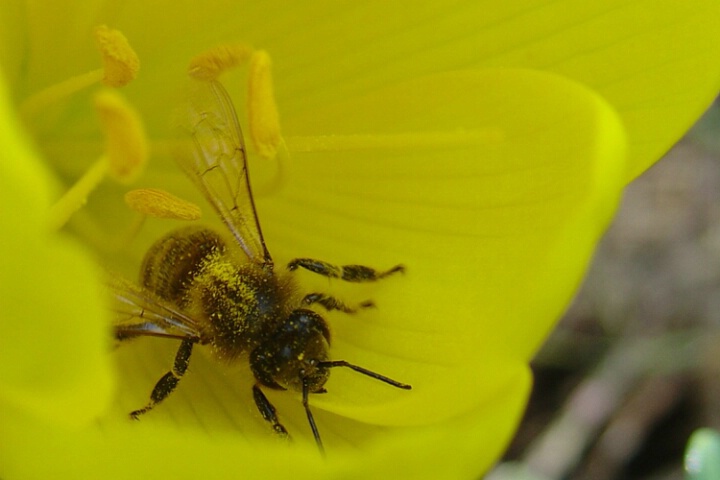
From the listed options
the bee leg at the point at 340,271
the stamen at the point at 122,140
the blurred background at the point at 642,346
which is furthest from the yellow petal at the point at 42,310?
the blurred background at the point at 642,346

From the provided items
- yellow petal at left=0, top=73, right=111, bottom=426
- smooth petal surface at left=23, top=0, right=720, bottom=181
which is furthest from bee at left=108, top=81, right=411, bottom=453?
yellow petal at left=0, top=73, right=111, bottom=426

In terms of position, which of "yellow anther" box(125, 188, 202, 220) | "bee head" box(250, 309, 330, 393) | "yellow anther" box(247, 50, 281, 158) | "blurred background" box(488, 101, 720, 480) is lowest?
"blurred background" box(488, 101, 720, 480)

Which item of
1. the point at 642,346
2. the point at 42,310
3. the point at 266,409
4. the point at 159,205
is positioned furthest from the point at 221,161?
the point at 642,346

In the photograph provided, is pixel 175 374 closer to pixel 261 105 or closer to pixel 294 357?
pixel 294 357

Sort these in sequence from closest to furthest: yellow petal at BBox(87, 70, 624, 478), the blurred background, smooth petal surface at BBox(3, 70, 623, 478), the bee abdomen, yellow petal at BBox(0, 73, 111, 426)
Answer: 1. yellow petal at BBox(0, 73, 111, 426)
2. smooth petal surface at BBox(3, 70, 623, 478)
3. yellow petal at BBox(87, 70, 624, 478)
4. the bee abdomen
5. the blurred background

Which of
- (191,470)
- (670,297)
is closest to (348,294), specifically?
(191,470)

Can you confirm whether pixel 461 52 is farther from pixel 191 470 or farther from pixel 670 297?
pixel 670 297

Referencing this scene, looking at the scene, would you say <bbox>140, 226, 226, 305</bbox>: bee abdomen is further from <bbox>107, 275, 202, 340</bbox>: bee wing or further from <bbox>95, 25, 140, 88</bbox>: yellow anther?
<bbox>95, 25, 140, 88</bbox>: yellow anther

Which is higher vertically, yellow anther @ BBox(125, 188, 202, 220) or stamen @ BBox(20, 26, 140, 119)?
stamen @ BBox(20, 26, 140, 119)
